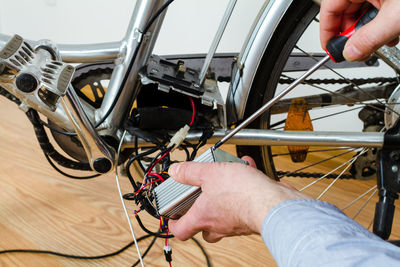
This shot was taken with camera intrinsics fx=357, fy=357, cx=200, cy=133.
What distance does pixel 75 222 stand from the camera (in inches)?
38.6

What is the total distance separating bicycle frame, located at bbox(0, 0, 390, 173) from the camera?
2.26 ft

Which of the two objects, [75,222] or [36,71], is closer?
[36,71]

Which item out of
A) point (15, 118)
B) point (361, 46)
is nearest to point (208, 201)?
point (361, 46)

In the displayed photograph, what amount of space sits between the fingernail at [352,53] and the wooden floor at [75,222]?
1.97ft

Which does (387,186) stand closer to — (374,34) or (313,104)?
(313,104)

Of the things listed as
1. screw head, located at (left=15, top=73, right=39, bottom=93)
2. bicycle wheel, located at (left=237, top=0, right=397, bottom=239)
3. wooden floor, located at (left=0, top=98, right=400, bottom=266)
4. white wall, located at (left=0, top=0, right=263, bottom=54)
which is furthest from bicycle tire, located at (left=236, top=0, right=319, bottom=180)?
white wall, located at (left=0, top=0, right=263, bottom=54)

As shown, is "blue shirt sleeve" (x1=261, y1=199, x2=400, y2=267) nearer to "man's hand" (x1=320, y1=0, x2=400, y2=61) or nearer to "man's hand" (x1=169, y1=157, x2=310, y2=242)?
"man's hand" (x1=169, y1=157, x2=310, y2=242)

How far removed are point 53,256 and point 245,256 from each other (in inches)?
18.6

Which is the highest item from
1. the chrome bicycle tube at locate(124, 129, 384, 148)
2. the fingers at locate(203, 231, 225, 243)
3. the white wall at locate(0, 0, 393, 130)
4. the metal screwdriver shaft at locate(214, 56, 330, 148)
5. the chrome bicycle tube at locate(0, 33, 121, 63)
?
the white wall at locate(0, 0, 393, 130)

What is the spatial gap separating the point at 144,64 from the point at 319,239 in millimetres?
490

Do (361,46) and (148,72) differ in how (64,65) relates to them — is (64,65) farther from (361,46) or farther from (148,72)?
(361,46)

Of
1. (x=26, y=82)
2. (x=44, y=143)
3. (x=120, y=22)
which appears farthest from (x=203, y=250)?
(x=120, y=22)

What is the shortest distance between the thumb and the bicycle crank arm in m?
0.46

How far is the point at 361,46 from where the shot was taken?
42cm
